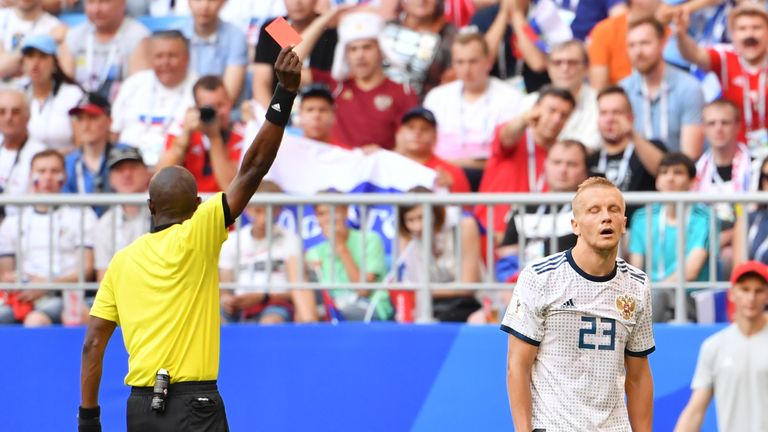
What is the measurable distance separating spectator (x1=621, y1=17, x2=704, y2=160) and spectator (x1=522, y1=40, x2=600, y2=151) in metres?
0.35

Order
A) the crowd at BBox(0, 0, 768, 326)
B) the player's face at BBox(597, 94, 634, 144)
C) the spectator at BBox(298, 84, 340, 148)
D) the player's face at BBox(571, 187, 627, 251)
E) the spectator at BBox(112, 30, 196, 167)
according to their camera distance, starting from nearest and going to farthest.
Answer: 1. the player's face at BBox(571, 187, 627, 251)
2. the crowd at BBox(0, 0, 768, 326)
3. the player's face at BBox(597, 94, 634, 144)
4. the spectator at BBox(298, 84, 340, 148)
5. the spectator at BBox(112, 30, 196, 167)

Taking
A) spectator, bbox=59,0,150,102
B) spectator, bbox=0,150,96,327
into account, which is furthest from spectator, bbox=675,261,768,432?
→ spectator, bbox=59,0,150,102

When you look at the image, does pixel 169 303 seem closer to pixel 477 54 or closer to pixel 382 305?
pixel 382 305

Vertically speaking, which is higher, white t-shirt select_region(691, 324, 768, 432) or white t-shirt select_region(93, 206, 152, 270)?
white t-shirt select_region(93, 206, 152, 270)

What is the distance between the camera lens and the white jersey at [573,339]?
5.88 metres

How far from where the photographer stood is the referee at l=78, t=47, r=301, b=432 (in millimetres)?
6191

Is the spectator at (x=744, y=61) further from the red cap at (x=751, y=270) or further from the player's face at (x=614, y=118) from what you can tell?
the red cap at (x=751, y=270)

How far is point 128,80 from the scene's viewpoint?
40.4 ft

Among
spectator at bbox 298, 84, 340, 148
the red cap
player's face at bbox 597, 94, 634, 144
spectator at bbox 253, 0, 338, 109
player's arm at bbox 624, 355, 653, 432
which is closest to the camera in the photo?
player's arm at bbox 624, 355, 653, 432

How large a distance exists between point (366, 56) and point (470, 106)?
1.02m

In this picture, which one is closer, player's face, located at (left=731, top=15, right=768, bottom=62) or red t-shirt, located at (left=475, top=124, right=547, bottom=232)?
red t-shirt, located at (left=475, top=124, right=547, bottom=232)

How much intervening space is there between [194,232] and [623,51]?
6.17 m

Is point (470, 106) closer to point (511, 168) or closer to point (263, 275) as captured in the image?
point (511, 168)

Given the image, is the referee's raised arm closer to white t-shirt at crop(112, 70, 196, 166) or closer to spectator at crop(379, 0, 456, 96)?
white t-shirt at crop(112, 70, 196, 166)
